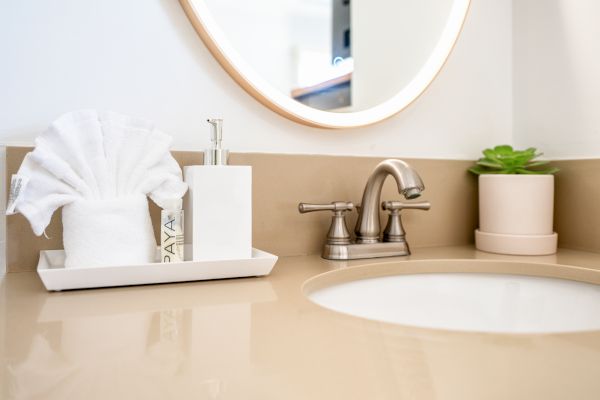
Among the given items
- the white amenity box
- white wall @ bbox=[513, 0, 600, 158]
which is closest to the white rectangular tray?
the white amenity box

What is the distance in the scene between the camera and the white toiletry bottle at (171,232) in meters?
0.68

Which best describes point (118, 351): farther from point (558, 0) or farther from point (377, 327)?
point (558, 0)

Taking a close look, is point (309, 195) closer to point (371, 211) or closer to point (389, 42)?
point (371, 211)

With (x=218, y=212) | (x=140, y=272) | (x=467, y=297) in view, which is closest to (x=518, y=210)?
(x=467, y=297)

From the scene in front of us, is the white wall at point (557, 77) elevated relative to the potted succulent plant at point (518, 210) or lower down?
elevated

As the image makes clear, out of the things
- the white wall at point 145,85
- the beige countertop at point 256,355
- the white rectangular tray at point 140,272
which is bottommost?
the beige countertop at point 256,355

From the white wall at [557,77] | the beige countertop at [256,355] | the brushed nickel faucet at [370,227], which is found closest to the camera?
the beige countertop at [256,355]

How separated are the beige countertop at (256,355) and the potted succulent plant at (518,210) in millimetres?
494

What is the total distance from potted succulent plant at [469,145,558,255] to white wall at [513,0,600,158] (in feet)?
0.30

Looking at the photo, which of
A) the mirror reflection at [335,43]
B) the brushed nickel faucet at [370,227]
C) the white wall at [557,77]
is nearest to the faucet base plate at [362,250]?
the brushed nickel faucet at [370,227]

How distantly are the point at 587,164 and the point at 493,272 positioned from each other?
1.00 ft

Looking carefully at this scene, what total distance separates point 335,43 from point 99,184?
513mm

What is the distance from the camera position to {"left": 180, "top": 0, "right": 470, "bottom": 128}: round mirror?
0.85 meters

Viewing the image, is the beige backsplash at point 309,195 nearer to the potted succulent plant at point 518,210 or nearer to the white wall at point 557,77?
the potted succulent plant at point 518,210
